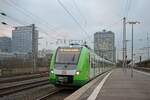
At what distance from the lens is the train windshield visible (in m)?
20.9

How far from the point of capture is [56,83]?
2012 centimetres

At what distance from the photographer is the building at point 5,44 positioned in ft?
172

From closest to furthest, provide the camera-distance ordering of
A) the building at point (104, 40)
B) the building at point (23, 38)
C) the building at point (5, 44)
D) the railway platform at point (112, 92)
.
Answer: the railway platform at point (112, 92), the building at point (23, 38), the building at point (5, 44), the building at point (104, 40)

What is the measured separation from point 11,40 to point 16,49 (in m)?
4.81

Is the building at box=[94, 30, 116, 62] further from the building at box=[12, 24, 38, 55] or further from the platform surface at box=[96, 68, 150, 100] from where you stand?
the platform surface at box=[96, 68, 150, 100]

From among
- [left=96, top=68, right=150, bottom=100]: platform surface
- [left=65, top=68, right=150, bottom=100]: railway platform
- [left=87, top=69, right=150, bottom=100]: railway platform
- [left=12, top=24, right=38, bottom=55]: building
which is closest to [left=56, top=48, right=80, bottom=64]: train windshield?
[left=65, top=68, right=150, bottom=100]: railway platform

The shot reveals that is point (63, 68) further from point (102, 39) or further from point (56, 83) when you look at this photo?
point (102, 39)

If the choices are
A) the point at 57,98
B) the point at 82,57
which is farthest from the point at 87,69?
the point at 57,98

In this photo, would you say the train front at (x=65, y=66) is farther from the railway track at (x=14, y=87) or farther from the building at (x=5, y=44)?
the building at (x=5, y=44)

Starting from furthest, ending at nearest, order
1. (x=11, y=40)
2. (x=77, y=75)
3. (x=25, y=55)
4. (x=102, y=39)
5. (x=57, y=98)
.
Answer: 1. (x=102, y=39)
2. (x=25, y=55)
3. (x=11, y=40)
4. (x=77, y=75)
5. (x=57, y=98)

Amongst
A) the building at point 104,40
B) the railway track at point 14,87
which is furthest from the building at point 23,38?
the railway track at point 14,87

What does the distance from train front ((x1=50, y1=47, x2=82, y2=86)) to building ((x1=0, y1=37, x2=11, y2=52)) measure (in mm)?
31397

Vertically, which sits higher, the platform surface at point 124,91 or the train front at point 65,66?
the train front at point 65,66

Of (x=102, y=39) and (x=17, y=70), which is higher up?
(x=102, y=39)
